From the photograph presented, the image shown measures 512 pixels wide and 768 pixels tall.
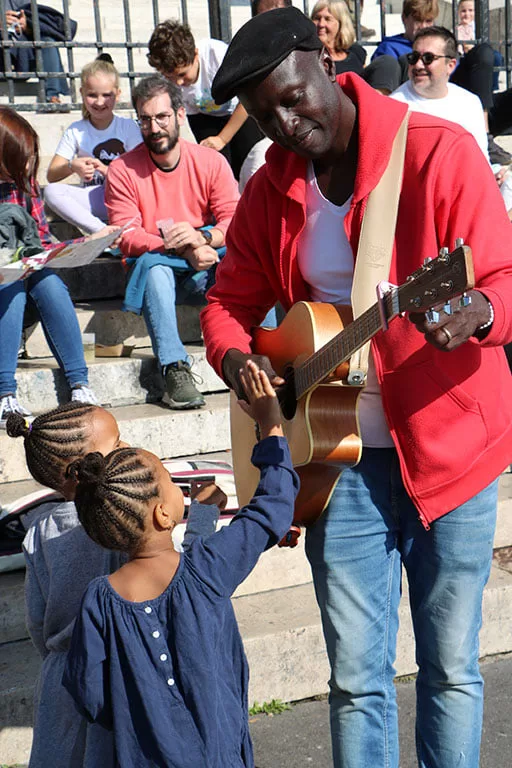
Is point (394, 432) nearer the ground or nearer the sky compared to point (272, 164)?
nearer the ground

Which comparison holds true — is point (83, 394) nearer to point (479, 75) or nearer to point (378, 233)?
point (378, 233)

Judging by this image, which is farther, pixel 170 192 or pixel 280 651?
pixel 170 192

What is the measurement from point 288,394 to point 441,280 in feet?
2.74

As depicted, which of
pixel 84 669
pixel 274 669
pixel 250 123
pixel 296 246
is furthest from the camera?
pixel 250 123

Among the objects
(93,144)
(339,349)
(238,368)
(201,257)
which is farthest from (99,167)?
(339,349)

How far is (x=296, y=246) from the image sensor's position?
7.84ft

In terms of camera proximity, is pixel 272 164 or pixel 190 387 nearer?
pixel 272 164

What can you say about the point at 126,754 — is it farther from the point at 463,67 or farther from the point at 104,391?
the point at 463,67

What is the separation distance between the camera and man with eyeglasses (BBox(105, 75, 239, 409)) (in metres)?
4.89

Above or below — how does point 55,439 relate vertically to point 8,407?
above

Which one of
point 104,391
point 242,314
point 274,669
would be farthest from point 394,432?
point 104,391

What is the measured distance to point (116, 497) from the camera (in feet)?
6.87

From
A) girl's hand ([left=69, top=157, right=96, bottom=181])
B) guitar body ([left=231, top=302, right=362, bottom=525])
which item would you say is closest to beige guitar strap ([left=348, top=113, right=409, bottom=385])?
guitar body ([left=231, top=302, right=362, bottom=525])

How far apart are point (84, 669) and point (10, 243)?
3155mm
